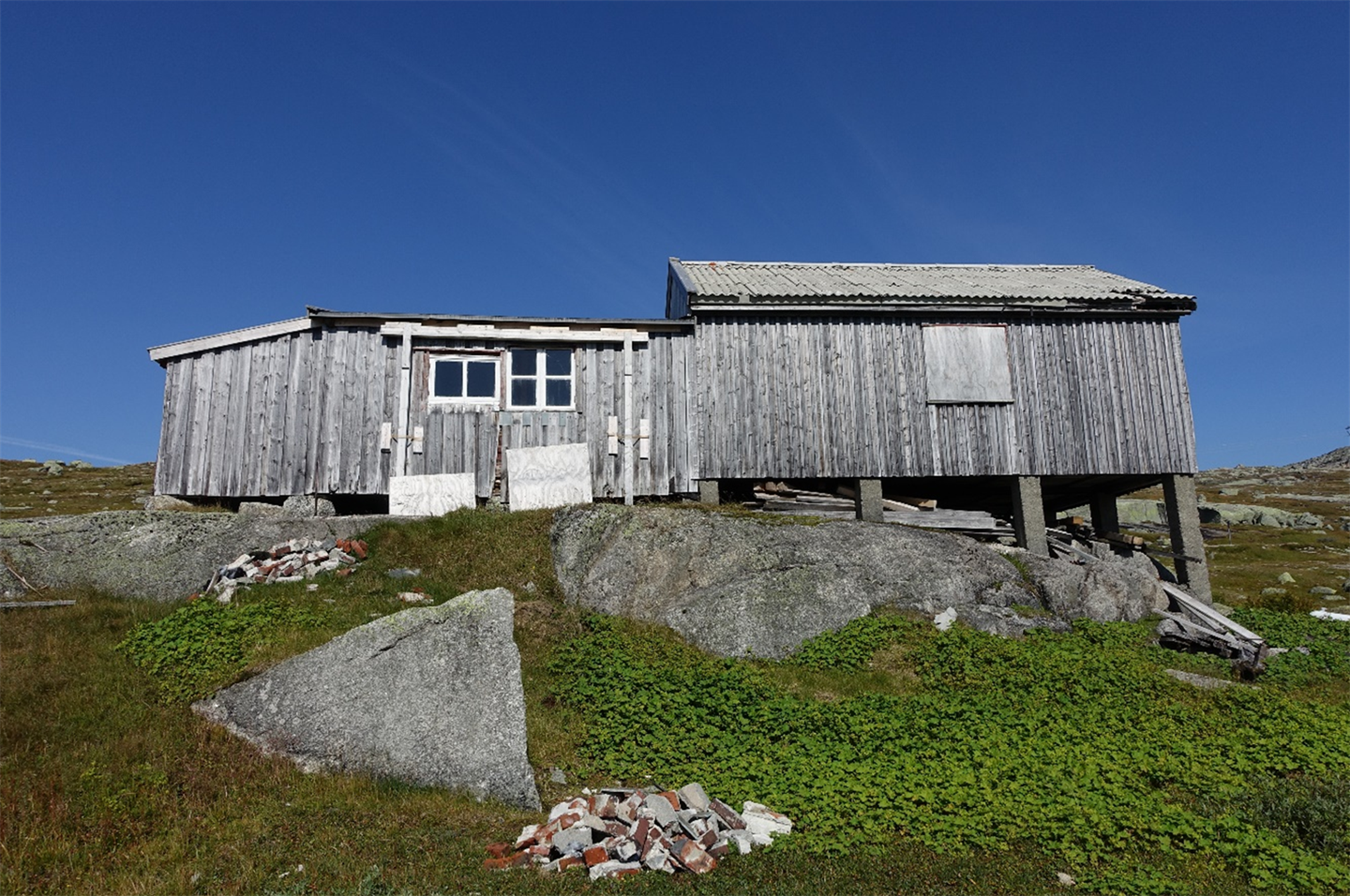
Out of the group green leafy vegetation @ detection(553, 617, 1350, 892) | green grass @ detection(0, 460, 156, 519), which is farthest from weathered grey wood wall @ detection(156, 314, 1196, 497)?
green grass @ detection(0, 460, 156, 519)

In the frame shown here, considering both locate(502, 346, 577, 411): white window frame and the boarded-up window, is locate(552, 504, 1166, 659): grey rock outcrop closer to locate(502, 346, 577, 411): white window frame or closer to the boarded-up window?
locate(502, 346, 577, 411): white window frame

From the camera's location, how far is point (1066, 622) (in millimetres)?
15391

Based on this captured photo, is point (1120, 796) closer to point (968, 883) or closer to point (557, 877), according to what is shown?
point (968, 883)

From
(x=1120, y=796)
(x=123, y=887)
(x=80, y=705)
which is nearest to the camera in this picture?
(x=123, y=887)

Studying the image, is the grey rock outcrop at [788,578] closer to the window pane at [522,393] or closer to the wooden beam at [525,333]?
the window pane at [522,393]

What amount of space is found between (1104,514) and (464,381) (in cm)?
1979

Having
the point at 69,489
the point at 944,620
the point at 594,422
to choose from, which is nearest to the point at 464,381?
the point at 594,422

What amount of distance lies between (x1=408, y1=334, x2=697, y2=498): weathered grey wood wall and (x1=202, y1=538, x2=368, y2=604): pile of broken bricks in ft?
10.6

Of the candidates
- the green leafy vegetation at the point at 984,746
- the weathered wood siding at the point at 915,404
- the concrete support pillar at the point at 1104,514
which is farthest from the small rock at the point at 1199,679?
the concrete support pillar at the point at 1104,514

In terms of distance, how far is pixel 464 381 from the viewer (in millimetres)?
19531

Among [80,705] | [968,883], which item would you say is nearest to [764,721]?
[968,883]

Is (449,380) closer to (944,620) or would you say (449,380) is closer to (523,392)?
(523,392)

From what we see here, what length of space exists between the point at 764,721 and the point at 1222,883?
5323mm

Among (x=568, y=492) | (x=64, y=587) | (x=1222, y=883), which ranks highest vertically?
(x=568, y=492)
